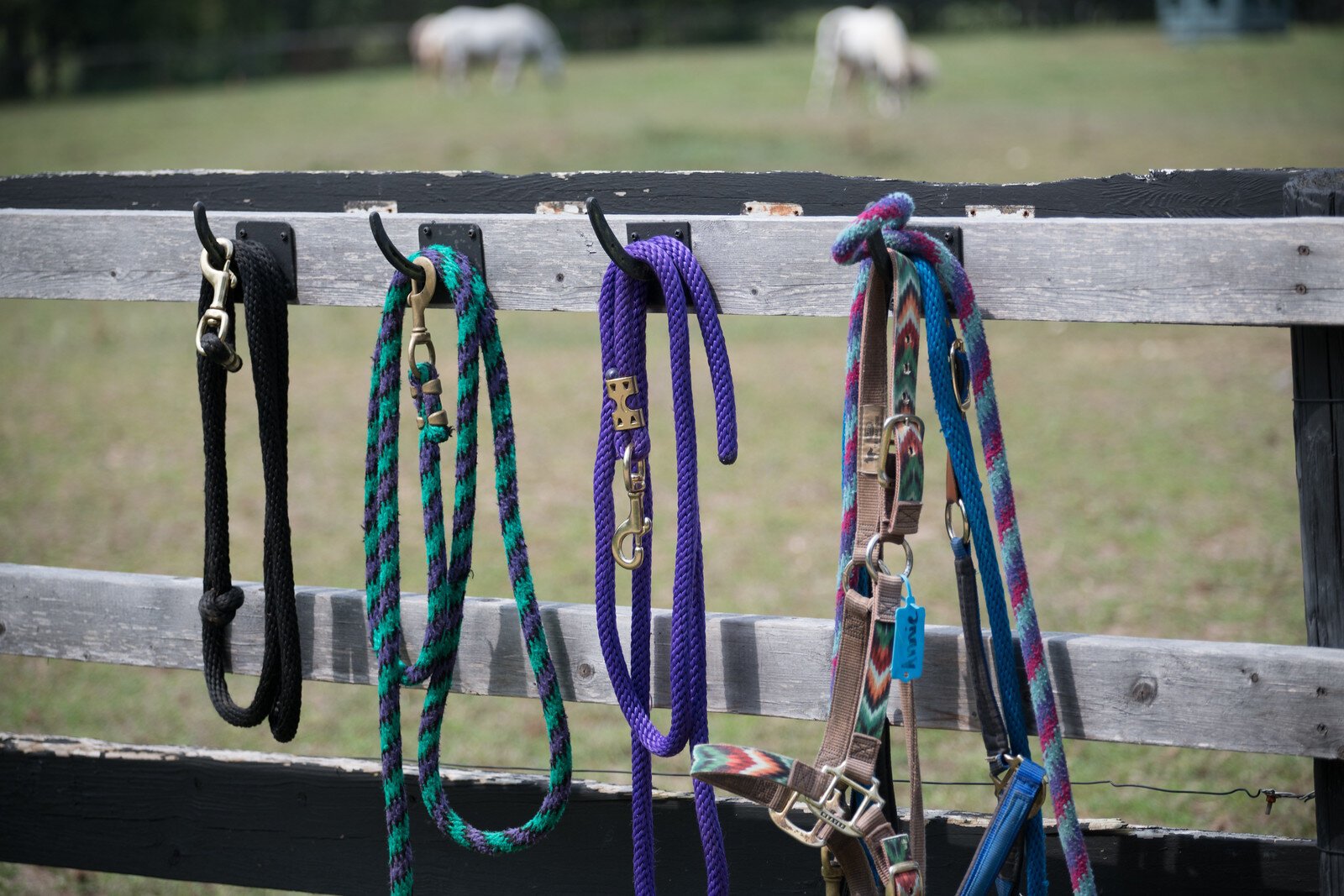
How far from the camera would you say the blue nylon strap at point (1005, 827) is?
62.2 inches

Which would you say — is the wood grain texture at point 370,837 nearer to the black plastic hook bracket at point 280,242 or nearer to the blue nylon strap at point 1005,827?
the blue nylon strap at point 1005,827

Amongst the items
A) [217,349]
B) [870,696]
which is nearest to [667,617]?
[870,696]

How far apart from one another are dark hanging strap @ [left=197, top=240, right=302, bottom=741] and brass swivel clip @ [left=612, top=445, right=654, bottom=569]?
529 millimetres

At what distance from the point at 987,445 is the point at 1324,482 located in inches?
17.7

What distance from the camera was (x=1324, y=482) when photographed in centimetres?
167

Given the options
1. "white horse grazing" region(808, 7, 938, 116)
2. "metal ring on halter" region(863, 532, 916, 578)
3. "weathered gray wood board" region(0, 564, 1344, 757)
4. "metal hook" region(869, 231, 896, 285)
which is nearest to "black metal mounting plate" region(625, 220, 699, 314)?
"metal hook" region(869, 231, 896, 285)

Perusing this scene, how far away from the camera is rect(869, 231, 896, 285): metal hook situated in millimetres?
1538

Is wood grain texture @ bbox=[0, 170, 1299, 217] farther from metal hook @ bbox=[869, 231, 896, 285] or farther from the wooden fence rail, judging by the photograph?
metal hook @ bbox=[869, 231, 896, 285]

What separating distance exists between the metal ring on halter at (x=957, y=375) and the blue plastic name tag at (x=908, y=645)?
9.8 inches

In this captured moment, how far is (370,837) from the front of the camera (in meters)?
2.28

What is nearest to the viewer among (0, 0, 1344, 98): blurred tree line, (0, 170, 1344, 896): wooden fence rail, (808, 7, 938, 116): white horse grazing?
(0, 170, 1344, 896): wooden fence rail

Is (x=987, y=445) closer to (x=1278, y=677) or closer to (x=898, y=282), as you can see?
(x=898, y=282)

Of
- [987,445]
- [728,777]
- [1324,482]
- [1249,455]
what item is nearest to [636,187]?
[987,445]

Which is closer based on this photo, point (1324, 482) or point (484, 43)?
point (1324, 482)
